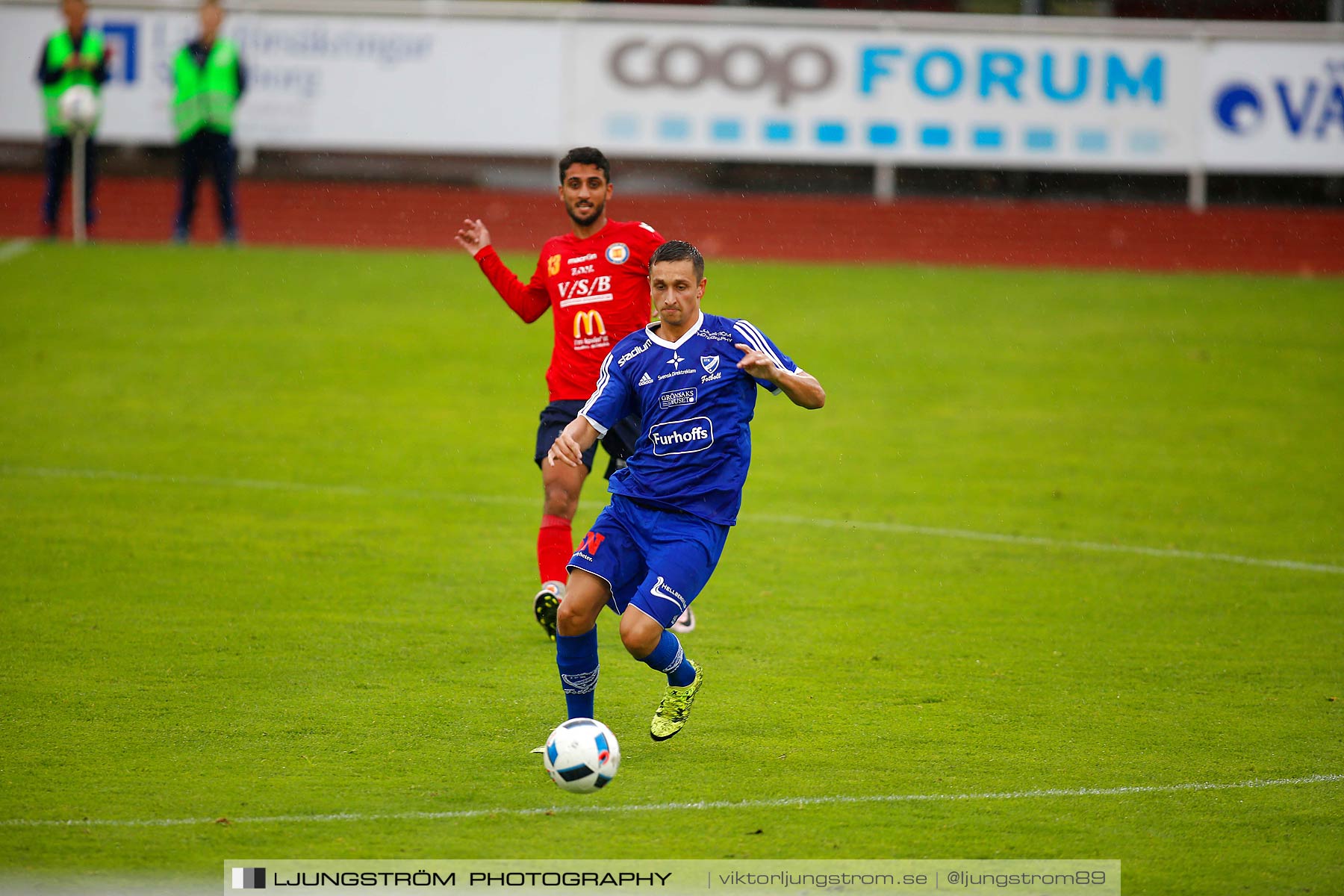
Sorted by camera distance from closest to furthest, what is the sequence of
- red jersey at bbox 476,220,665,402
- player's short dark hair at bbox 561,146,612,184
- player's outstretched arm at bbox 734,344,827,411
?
1. player's outstretched arm at bbox 734,344,827,411
2. player's short dark hair at bbox 561,146,612,184
3. red jersey at bbox 476,220,665,402

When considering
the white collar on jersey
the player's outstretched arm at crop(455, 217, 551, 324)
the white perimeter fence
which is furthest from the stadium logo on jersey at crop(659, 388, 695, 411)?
the white perimeter fence

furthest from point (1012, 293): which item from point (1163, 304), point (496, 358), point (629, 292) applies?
point (629, 292)

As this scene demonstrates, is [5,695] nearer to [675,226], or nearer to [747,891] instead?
[747,891]

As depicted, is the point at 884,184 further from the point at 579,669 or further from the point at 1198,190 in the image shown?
the point at 579,669

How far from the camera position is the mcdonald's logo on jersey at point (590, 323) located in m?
7.23

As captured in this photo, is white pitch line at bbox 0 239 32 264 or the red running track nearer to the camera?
white pitch line at bbox 0 239 32 264

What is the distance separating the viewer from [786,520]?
10148 mm

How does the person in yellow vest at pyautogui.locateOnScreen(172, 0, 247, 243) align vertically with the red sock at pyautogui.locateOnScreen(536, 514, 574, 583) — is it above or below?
above

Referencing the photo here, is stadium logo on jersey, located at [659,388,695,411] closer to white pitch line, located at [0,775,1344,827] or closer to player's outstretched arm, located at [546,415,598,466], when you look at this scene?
player's outstretched arm, located at [546,415,598,466]

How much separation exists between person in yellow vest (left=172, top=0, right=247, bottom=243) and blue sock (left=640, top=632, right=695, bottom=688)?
41.8 ft

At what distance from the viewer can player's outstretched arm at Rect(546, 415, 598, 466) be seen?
5.35 m

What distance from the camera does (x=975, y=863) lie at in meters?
4.83

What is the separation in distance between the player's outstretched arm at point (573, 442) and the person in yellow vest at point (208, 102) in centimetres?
1241

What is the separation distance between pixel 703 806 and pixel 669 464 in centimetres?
130
